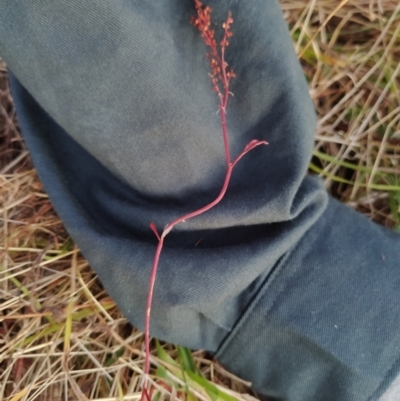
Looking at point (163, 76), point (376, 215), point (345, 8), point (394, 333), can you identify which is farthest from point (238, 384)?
point (345, 8)

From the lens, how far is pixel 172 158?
0.70 metres

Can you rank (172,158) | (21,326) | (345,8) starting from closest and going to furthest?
(172,158)
(21,326)
(345,8)

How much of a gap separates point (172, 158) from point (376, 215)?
0.45 meters

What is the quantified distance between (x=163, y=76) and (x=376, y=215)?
0.51 metres

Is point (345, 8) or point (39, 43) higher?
point (39, 43)

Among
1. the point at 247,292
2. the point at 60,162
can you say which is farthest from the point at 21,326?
the point at 247,292

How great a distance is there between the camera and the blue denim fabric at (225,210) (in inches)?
25.8

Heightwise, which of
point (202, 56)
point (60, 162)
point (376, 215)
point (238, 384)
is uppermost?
point (202, 56)

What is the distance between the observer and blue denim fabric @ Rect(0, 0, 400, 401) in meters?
0.66

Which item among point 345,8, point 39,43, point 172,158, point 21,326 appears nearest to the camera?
point 39,43

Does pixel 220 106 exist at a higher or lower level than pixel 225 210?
higher

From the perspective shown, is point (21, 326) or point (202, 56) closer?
point (202, 56)

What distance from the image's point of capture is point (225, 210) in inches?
27.5

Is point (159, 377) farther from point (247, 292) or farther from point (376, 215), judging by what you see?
point (376, 215)
